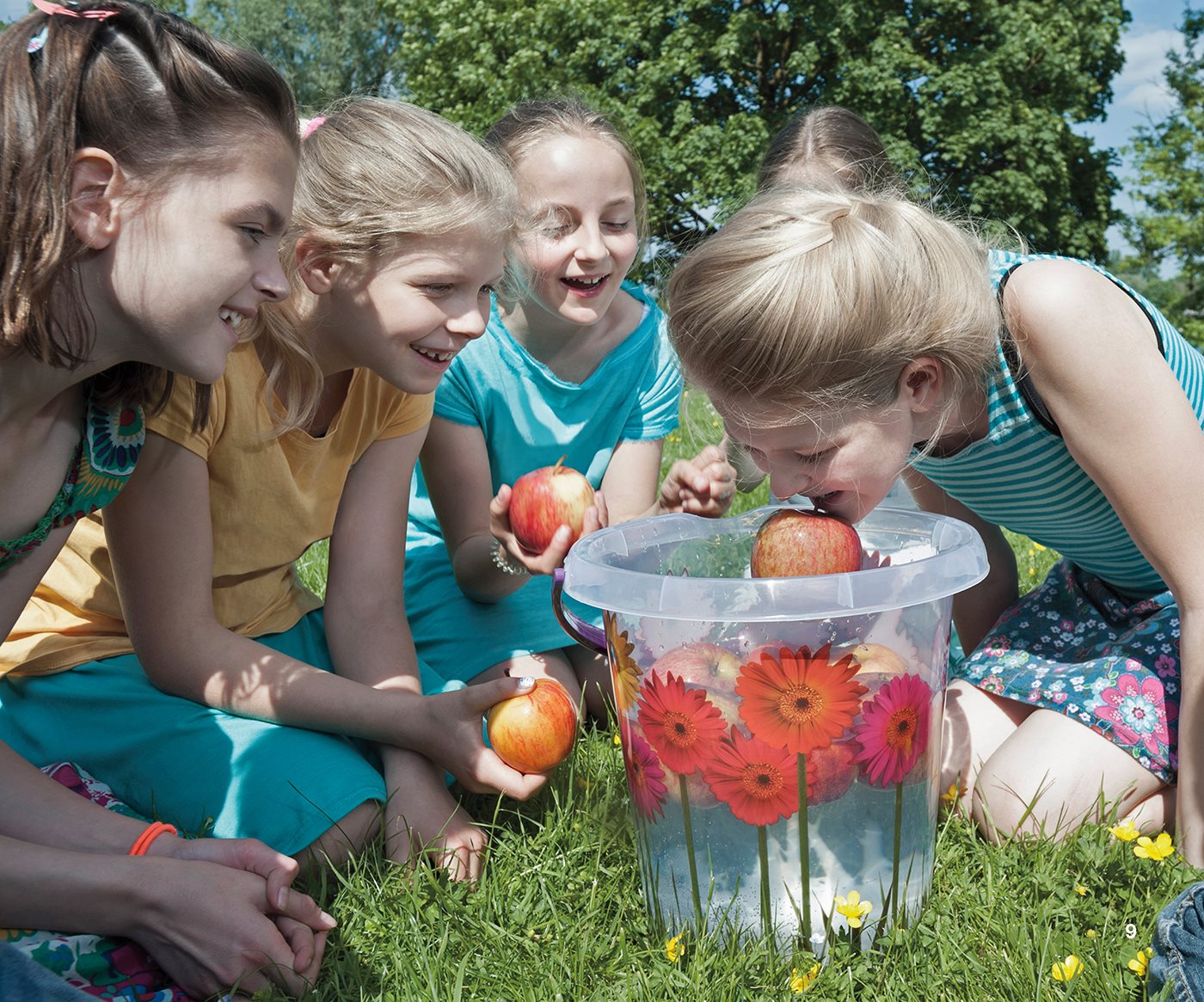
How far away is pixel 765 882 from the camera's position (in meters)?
1.54

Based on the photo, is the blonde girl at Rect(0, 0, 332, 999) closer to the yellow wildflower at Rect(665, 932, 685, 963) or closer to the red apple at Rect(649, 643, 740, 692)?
the yellow wildflower at Rect(665, 932, 685, 963)

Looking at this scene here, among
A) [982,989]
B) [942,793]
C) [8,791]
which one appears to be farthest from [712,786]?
[8,791]

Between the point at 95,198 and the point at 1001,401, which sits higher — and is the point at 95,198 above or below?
above

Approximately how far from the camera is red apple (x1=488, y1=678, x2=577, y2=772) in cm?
185

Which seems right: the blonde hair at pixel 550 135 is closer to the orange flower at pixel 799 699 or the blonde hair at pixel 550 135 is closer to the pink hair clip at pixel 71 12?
the pink hair clip at pixel 71 12

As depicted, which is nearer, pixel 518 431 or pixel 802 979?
pixel 802 979

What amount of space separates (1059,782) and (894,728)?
676mm

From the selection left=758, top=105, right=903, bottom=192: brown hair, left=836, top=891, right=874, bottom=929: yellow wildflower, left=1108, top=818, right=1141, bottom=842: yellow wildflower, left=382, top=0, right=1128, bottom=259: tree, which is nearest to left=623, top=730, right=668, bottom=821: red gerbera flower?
left=836, top=891, right=874, bottom=929: yellow wildflower

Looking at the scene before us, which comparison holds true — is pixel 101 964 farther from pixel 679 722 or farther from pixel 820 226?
pixel 820 226

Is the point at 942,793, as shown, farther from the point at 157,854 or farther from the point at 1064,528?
the point at 157,854

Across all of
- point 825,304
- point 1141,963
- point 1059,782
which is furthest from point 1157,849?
point 825,304

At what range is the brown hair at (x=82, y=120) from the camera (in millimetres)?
1473

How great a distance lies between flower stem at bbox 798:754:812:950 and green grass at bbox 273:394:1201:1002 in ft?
0.15

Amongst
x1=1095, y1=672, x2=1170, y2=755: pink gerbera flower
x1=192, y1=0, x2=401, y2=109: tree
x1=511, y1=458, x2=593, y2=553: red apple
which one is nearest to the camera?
x1=1095, y1=672, x2=1170, y2=755: pink gerbera flower
